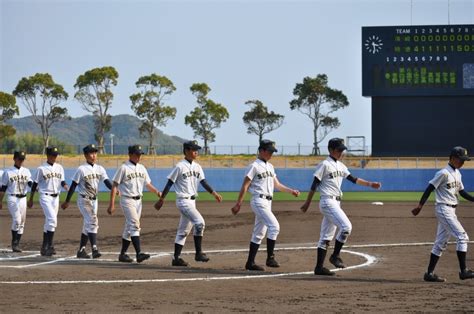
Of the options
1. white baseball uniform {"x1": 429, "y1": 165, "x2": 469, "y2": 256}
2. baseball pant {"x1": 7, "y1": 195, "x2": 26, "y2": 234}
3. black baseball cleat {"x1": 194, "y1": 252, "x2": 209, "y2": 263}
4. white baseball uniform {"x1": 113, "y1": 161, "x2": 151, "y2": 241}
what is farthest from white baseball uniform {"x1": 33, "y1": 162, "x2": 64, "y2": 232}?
white baseball uniform {"x1": 429, "y1": 165, "x2": 469, "y2": 256}

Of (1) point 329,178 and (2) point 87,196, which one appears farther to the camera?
(2) point 87,196

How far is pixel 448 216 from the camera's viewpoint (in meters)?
12.3

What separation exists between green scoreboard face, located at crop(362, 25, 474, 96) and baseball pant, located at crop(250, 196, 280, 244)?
3454 cm

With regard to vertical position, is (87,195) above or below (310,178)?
above

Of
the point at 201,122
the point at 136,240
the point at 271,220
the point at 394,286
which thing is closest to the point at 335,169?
the point at 271,220

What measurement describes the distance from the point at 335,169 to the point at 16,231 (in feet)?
21.8

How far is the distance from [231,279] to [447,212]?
3138 millimetres

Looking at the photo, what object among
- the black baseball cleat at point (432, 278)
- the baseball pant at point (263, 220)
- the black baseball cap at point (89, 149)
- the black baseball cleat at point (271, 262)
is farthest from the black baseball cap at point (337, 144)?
the black baseball cap at point (89, 149)

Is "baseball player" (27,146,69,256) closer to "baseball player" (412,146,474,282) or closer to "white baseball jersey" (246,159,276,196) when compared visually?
"white baseball jersey" (246,159,276,196)

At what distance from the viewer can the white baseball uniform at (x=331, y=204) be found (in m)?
13.0

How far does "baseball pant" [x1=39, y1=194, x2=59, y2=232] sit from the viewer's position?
1587 centimetres

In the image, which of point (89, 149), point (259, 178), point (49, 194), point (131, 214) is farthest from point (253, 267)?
point (49, 194)

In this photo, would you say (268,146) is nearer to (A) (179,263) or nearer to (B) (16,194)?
(A) (179,263)

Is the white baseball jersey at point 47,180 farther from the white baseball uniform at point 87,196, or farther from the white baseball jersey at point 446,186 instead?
the white baseball jersey at point 446,186
